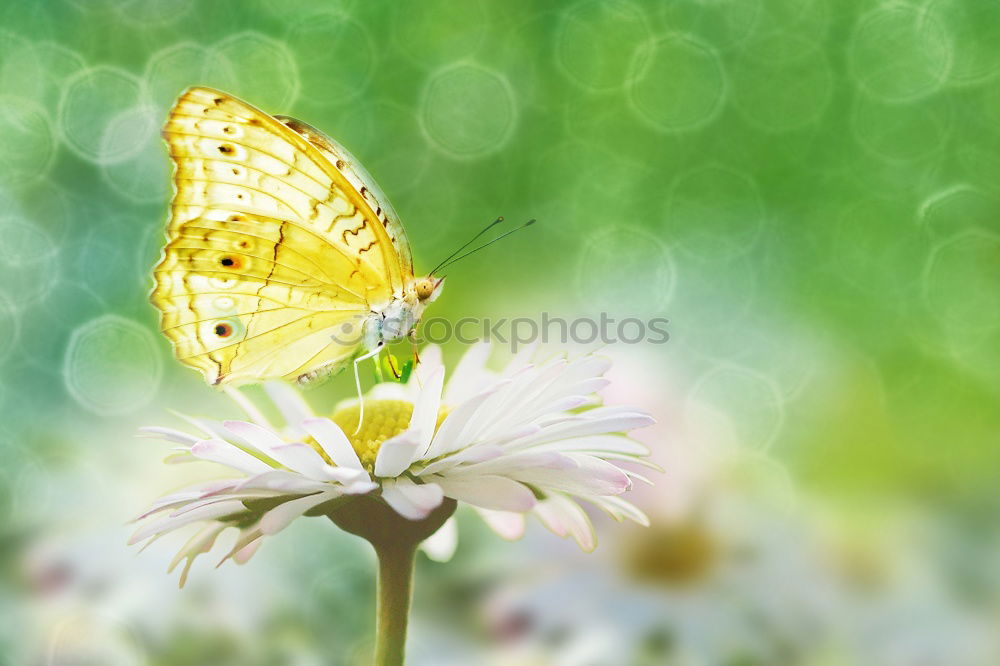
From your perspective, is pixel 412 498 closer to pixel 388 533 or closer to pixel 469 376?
pixel 388 533

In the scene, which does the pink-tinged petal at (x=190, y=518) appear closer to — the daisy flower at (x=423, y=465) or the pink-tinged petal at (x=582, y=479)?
the daisy flower at (x=423, y=465)

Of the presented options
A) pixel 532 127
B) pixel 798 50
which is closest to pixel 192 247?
pixel 532 127

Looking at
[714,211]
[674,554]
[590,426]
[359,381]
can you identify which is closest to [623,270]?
[714,211]

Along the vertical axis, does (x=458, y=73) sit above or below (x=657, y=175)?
above

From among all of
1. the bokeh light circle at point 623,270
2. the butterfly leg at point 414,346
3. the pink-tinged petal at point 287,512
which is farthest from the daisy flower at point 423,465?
the bokeh light circle at point 623,270

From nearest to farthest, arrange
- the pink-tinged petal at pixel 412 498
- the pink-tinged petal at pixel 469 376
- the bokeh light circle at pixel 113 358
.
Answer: the pink-tinged petal at pixel 412 498, the pink-tinged petal at pixel 469 376, the bokeh light circle at pixel 113 358

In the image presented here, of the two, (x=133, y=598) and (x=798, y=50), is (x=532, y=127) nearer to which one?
(x=798, y=50)
